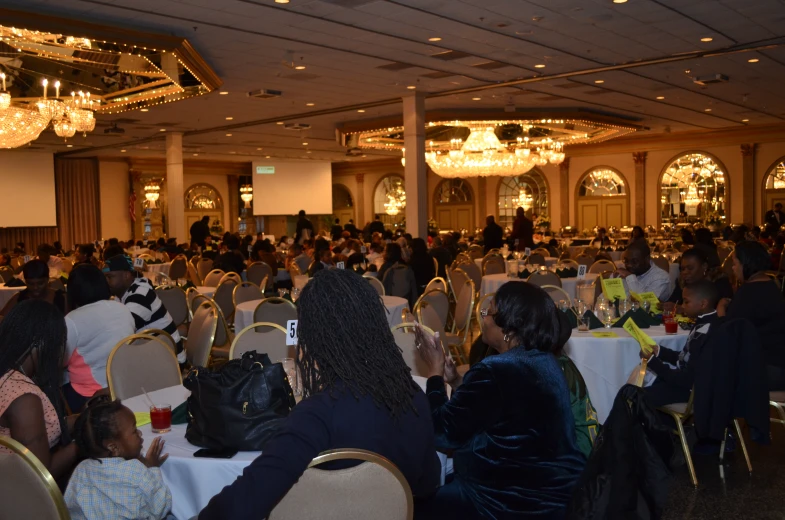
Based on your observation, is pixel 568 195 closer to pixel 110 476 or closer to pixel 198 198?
pixel 198 198

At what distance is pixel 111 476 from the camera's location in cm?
255

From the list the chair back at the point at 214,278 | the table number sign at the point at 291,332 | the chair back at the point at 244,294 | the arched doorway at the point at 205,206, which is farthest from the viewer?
the arched doorway at the point at 205,206

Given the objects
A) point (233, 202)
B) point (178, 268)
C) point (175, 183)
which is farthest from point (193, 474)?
point (233, 202)

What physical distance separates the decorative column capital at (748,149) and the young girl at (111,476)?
21019mm

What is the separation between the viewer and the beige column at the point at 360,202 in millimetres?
29234

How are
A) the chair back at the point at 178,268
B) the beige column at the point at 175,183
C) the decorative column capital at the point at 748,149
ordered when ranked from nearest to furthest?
the chair back at the point at 178,268, the beige column at the point at 175,183, the decorative column capital at the point at 748,149

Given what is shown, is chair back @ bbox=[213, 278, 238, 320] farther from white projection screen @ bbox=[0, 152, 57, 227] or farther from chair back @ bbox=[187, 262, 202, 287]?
white projection screen @ bbox=[0, 152, 57, 227]

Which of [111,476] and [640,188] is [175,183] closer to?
[640,188]

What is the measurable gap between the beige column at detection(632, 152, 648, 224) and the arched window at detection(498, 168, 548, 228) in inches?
119

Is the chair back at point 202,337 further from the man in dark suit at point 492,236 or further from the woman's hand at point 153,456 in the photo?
the man in dark suit at point 492,236

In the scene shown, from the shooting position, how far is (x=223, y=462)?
2.76 meters

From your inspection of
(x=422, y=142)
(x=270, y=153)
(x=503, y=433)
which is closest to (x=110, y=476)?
(x=503, y=433)

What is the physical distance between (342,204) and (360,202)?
1133 millimetres

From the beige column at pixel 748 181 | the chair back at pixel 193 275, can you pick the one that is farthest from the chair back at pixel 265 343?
the beige column at pixel 748 181
